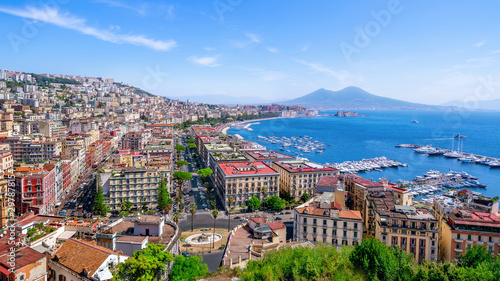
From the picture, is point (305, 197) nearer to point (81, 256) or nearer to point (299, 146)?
point (81, 256)


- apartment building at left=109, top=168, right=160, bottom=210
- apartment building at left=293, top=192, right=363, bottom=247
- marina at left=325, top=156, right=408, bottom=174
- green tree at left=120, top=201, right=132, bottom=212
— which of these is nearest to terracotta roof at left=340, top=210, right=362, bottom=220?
apartment building at left=293, top=192, right=363, bottom=247

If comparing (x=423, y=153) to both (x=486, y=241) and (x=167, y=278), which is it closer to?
(x=486, y=241)

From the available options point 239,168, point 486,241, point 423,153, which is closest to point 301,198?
point 239,168

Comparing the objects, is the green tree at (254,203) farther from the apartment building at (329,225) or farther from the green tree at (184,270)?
the green tree at (184,270)

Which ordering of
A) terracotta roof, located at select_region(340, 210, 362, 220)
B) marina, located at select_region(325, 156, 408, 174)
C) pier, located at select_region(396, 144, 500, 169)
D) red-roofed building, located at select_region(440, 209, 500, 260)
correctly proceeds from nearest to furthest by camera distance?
red-roofed building, located at select_region(440, 209, 500, 260)
terracotta roof, located at select_region(340, 210, 362, 220)
marina, located at select_region(325, 156, 408, 174)
pier, located at select_region(396, 144, 500, 169)

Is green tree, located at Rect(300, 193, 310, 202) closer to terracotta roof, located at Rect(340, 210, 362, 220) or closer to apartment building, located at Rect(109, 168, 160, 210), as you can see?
terracotta roof, located at Rect(340, 210, 362, 220)

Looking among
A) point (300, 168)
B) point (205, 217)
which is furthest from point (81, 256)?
point (300, 168)

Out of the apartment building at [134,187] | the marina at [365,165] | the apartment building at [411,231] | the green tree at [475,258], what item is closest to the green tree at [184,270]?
the green tree at [475,258]
